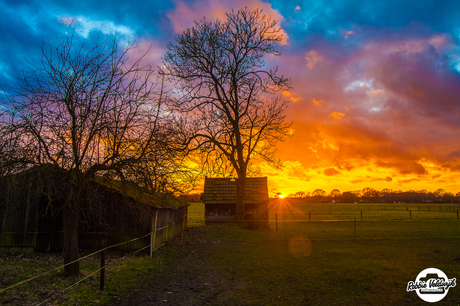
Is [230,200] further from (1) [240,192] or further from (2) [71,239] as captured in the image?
(2) [71,239]

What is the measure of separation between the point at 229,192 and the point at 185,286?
21485mm

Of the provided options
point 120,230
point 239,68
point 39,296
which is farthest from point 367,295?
point 239,68

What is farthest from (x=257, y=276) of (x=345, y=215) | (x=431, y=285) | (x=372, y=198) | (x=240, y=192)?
(x=372, y=198)

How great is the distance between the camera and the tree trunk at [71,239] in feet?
29.5

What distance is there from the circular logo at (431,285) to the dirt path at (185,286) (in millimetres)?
5292

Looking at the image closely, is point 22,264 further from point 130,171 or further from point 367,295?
point 367,295

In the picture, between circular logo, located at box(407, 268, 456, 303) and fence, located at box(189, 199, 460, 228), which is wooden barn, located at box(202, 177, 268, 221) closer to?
fence, located at box(189, 199, 460, 228)

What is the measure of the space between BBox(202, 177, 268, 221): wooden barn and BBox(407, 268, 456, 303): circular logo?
19445 millimetres

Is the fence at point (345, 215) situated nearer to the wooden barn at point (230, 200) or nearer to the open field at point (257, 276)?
the wooden barn at point (230, 200)

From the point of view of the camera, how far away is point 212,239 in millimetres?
18984

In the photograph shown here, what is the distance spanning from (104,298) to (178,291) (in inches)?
76.8

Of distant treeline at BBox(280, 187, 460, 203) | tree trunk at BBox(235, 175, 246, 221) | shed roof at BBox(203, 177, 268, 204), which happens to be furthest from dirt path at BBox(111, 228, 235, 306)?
distant treeline at BBox(280, 187, 460, 203)

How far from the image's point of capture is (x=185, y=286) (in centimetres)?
865

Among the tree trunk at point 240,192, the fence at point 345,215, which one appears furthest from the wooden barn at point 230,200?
the tree trunk at point 240,192
